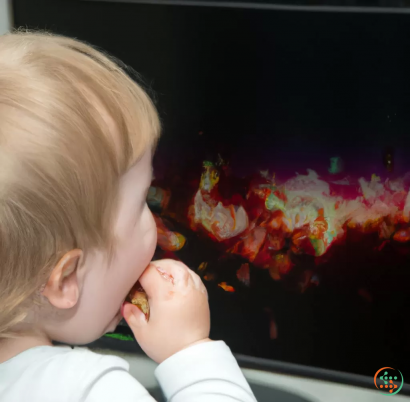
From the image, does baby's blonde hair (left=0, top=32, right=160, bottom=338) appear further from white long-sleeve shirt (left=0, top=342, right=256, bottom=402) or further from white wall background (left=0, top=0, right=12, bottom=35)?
white wall background (left=0, top=0, right=12, bottom=35)

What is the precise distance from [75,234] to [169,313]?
Result: 154mm

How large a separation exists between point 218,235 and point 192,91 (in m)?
0.17

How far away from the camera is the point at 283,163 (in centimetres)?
55

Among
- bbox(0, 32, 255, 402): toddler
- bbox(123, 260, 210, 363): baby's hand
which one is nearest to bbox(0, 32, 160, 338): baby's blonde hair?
bbox(0, 32, 255, 402): toddler

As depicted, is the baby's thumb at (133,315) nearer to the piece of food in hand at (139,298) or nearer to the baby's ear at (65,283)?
the piece of food in hand at (139,298)

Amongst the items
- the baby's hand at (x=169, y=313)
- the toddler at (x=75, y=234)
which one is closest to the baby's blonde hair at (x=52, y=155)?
the toddler at (x=75, y=234)

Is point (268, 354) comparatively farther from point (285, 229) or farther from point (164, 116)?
point (164, 116)

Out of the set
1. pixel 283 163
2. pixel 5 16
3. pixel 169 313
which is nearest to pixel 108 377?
pixel 169 313

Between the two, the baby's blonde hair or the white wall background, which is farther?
the white wall background

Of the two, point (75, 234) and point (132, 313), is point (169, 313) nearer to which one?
point (132, 313)

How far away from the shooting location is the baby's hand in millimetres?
521

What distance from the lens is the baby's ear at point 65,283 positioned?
0.42 meters

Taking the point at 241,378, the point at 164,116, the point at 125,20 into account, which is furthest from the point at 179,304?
the point at 125,20

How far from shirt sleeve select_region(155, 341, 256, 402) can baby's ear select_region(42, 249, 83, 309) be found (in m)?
0.12
